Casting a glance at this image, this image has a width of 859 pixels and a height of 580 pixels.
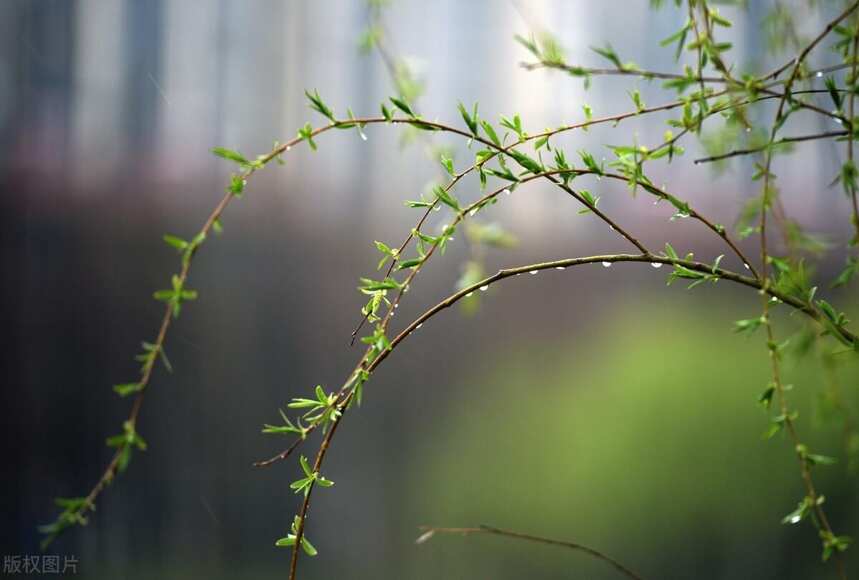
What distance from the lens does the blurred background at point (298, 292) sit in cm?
123

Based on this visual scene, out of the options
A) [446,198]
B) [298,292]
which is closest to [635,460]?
[298,292]

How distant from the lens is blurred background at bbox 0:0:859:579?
48.3 inches

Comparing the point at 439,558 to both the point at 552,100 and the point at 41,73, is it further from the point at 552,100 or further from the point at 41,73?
the point at 41,73

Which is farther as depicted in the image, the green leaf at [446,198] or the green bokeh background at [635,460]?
the green bokeh background at [635,460]

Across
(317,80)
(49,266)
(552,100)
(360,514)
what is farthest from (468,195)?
(49,266)

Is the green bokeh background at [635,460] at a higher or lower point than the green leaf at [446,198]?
lower

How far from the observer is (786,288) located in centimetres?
47

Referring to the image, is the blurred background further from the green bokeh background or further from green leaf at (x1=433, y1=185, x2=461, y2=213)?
→ green leaf at (x1=433, y1=185, x2=461, y2=213)

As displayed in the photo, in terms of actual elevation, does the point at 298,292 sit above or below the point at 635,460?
above

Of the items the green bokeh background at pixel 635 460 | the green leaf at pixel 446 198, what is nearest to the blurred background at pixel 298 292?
the green bokeh background at pixel 635 460

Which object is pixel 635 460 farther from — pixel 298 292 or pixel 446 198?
pixel 446 198

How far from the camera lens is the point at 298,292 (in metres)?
1.26

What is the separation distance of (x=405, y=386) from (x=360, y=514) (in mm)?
221

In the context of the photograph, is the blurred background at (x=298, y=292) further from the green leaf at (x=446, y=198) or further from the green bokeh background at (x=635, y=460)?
the green leaf at (x=446, y=198)
